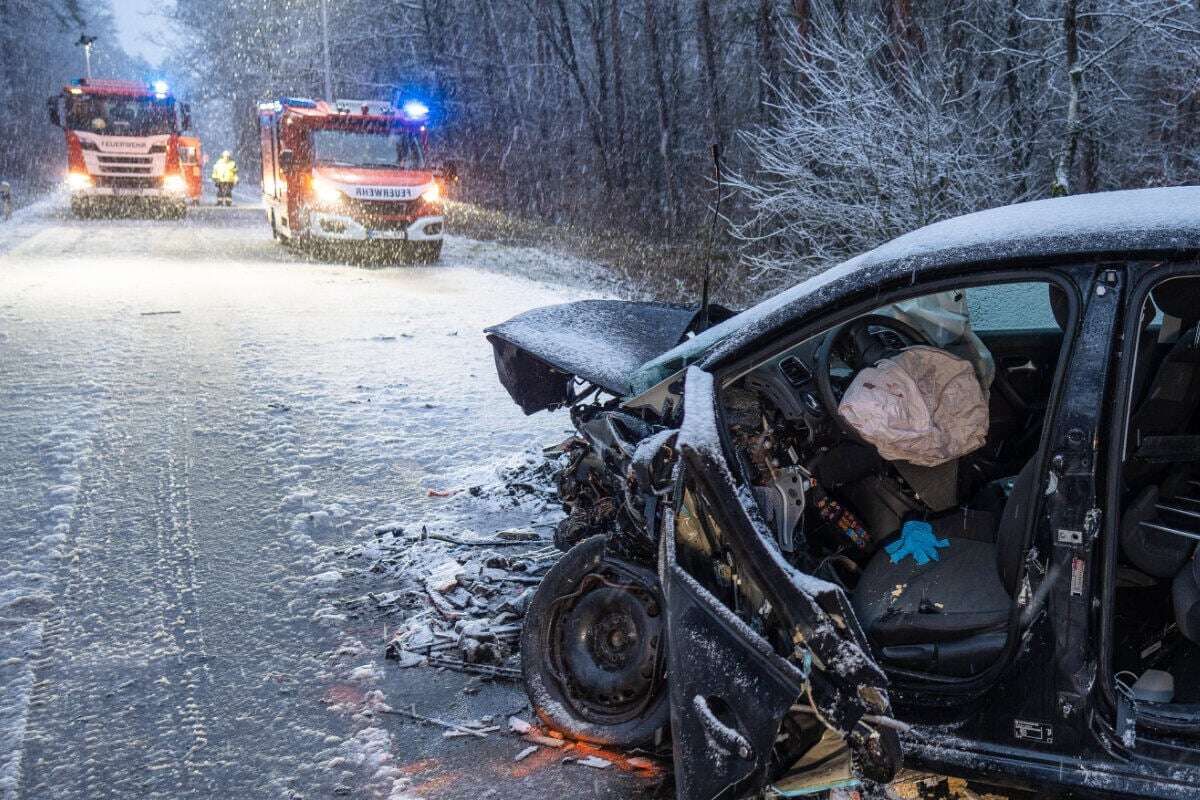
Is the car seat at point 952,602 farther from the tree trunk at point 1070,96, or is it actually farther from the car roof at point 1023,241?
the tree trunk at point 1070,96

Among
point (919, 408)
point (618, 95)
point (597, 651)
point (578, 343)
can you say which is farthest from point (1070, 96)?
point (618, 95)

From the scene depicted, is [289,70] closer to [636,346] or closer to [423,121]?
[423,121]

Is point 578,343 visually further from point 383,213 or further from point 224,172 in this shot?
point 224,172

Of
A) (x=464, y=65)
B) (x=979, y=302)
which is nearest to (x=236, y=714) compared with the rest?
(x=979, y=302)

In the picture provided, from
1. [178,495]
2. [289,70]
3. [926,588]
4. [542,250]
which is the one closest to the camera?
[926,588]

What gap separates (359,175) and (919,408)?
15508 millimetres

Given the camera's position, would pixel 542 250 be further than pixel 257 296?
Yes

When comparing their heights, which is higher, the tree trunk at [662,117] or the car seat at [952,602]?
the tree trunk at [662,117]

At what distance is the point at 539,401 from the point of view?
15.6 feet

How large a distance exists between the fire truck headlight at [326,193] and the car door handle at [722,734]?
52.2ft

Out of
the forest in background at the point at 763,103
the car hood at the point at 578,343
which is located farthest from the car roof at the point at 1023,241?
the car hood at the point at 578,343

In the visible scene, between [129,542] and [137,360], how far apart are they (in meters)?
4.59

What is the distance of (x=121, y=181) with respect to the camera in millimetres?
25000

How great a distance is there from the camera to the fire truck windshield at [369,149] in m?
17.4
